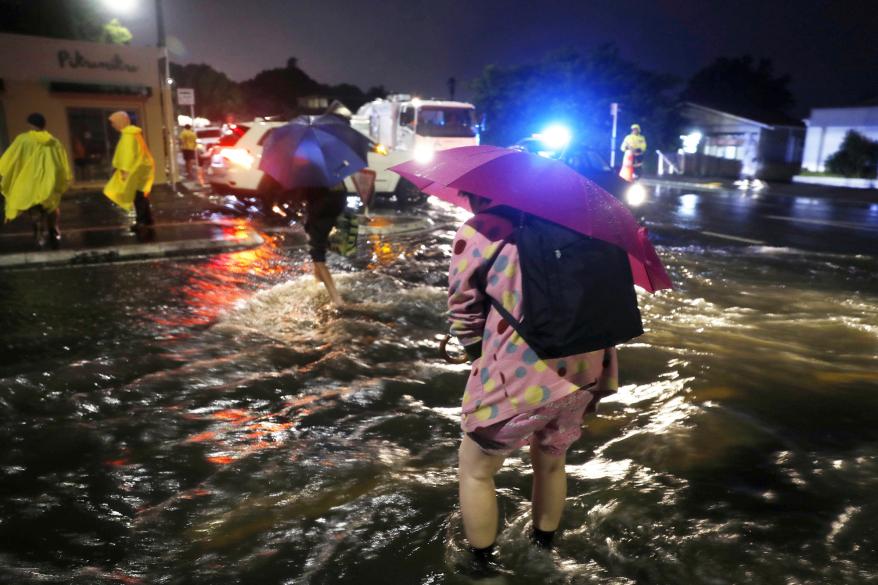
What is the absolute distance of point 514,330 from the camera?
2256 millimetres

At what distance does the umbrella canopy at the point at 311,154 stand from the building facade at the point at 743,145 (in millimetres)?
31525

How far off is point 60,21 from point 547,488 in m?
32.5

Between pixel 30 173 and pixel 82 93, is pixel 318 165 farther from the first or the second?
pixel 82 93

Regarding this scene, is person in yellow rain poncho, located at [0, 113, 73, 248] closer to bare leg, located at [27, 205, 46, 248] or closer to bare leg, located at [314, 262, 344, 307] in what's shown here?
bare leg, located at [27, 205, 46, 248]

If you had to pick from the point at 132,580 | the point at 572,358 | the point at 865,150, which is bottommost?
the point at 132,580

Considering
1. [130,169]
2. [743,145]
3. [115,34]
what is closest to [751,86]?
[743,145]

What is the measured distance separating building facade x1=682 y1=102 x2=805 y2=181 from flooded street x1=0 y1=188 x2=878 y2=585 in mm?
30077

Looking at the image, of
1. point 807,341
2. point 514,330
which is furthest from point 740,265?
point 514,330

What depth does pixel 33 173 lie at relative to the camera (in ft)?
30.3

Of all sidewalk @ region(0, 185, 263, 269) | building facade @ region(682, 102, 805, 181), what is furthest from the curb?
building facade @ region(682, 102, 805, 181)

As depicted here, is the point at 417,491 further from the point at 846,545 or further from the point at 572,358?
the point at 846,545

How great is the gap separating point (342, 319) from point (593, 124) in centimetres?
3586

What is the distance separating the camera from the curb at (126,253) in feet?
28.6

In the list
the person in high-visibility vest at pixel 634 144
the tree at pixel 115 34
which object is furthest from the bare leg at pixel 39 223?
the tree at pixel 115 34
